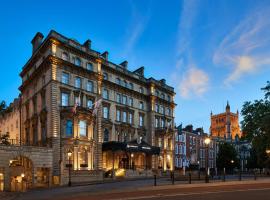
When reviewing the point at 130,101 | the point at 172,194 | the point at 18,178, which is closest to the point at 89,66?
the point at 130,101

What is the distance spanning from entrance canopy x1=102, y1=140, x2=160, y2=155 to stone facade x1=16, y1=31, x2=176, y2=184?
161cm

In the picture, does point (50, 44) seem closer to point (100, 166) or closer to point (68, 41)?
point (68, 41)

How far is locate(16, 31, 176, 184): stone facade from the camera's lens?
1939 inches

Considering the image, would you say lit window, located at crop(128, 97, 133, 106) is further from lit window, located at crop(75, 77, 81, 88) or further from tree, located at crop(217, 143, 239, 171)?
tree, located at crop(217, 143, 239, 171)

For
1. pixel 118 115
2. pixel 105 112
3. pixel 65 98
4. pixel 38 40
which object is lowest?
pixel 118 115

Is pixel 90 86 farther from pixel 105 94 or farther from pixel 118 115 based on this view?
pixel 118 115

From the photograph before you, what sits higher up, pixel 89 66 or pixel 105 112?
pixel 89 66

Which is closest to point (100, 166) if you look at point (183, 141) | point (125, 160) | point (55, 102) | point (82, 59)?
point (125, 160)

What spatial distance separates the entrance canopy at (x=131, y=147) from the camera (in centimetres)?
5672

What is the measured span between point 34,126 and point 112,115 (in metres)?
13.3

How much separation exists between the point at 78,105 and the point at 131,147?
13625 mm

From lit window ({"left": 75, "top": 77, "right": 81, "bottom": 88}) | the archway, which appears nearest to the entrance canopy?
lit window ({"left": 75, "top": 77, "right": 81, "bottom": 88})

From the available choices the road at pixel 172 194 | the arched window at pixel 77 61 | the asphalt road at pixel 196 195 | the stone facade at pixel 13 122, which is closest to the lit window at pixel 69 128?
the arched window at pixel 77 61

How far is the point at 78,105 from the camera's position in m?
51.6
